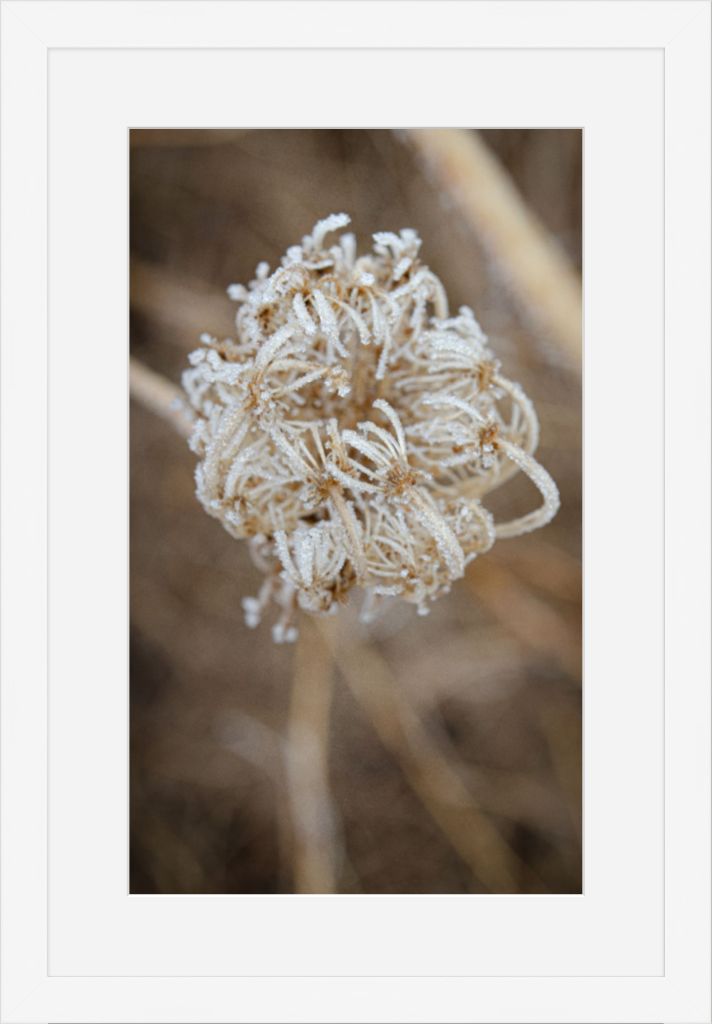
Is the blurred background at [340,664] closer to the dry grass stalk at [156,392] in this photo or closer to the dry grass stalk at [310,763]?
the dry grass stalk at [310,763]

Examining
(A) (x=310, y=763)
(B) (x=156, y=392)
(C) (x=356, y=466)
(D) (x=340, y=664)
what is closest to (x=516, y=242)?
(B) (x=156, y=392)

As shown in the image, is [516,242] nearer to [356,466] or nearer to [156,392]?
[156,392]

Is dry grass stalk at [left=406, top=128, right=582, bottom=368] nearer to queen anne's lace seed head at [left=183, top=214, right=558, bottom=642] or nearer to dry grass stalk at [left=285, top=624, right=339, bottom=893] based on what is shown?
queen anne's lace seed head at [left=183, top=214, right=558, bottom=642]

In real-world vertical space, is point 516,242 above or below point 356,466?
above

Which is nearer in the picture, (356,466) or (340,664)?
(356,466)

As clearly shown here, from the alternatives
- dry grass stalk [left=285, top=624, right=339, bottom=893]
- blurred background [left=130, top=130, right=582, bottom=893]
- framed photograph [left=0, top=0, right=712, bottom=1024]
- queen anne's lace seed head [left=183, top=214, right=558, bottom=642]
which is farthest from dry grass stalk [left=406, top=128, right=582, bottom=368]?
dry grass stalk [left=285, top=624, right=339, bottom=893]
